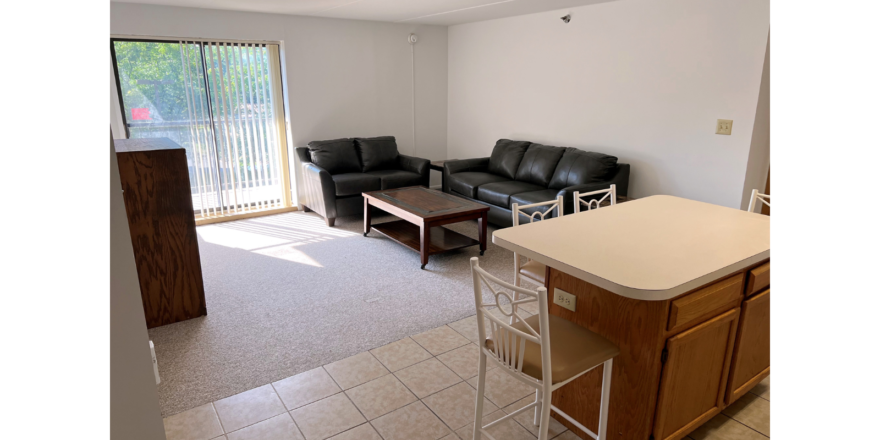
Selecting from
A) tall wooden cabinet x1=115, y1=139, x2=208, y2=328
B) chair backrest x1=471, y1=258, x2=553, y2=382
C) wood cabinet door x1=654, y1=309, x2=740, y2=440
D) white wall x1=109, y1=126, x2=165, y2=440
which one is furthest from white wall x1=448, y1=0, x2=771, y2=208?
white wall x1=109, y1=126, x2=165, y2=440

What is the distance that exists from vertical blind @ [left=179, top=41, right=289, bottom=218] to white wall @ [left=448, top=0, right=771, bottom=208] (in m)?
2.52

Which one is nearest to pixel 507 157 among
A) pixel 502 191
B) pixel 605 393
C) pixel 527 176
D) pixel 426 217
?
pixel 527 176

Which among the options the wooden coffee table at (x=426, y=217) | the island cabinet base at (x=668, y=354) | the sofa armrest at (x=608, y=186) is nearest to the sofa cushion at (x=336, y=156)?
the wooden coffee table at (x=426, y=217)

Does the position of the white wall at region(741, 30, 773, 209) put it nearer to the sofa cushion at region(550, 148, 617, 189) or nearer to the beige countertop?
the sofa cushion at region(550, 148, 617, 189)

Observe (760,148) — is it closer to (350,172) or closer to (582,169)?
(582,169)

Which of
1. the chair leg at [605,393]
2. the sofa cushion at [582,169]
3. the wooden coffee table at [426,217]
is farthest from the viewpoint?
the sofa cushion at [582,169]

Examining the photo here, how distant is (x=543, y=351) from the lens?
163 cm

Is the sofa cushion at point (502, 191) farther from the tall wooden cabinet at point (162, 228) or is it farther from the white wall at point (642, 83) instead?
the tall wooden cabinet at point (162, 228)

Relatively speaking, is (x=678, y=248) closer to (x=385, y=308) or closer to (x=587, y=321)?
(x=587, y=321)

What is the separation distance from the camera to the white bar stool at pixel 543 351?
5.43ft

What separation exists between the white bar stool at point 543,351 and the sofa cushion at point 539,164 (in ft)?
10.6

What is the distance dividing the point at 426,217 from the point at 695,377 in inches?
95.3

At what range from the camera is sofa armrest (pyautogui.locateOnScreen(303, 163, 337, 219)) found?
5.16 m
